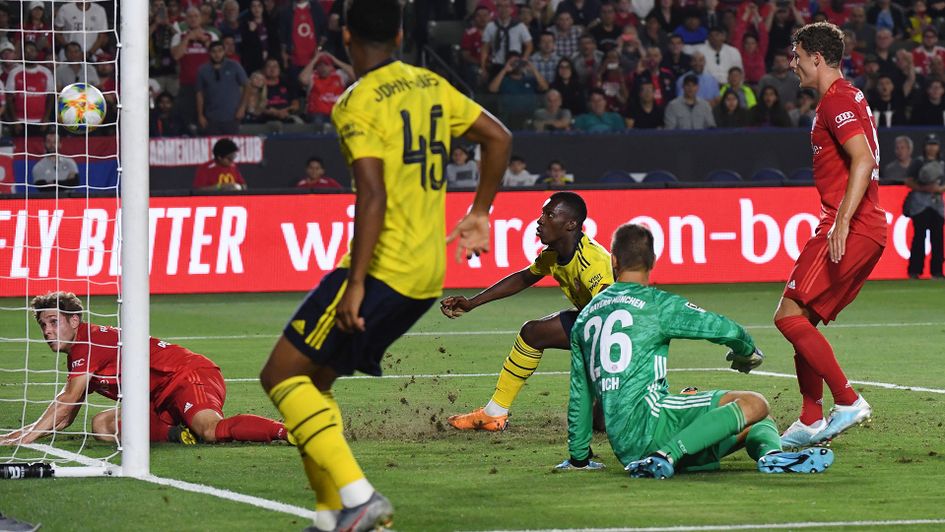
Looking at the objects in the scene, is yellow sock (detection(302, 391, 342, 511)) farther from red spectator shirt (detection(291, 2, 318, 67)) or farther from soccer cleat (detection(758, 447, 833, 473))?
red spectator shirt (detection(291, 2, 318, 67))

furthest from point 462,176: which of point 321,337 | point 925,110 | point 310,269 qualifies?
point 321,337

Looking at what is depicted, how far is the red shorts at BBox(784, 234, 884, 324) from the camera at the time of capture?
8.27m

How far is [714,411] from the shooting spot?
7.32m

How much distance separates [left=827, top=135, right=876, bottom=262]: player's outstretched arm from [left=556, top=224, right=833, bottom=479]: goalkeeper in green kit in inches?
35.1

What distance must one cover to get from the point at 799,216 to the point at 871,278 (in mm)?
1399

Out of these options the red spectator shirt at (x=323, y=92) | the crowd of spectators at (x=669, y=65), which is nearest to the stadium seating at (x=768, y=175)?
the crowd of spectators at (x=669, y=65)

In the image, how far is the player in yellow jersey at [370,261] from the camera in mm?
5562

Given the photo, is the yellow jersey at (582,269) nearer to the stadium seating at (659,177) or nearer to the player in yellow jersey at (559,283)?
the player in yellow jersey at (559,283)

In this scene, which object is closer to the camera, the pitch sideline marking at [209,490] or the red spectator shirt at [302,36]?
the pitch sideline marking at [209,490]

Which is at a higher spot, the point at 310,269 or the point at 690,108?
the point at 690,108

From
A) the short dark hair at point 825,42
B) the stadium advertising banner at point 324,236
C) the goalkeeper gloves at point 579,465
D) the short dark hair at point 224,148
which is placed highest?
the short dark hair at point 825,42

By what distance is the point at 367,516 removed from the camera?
551cm

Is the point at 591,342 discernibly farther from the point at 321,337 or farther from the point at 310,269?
the point at 310,269

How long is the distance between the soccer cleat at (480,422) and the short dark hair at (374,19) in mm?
4090
